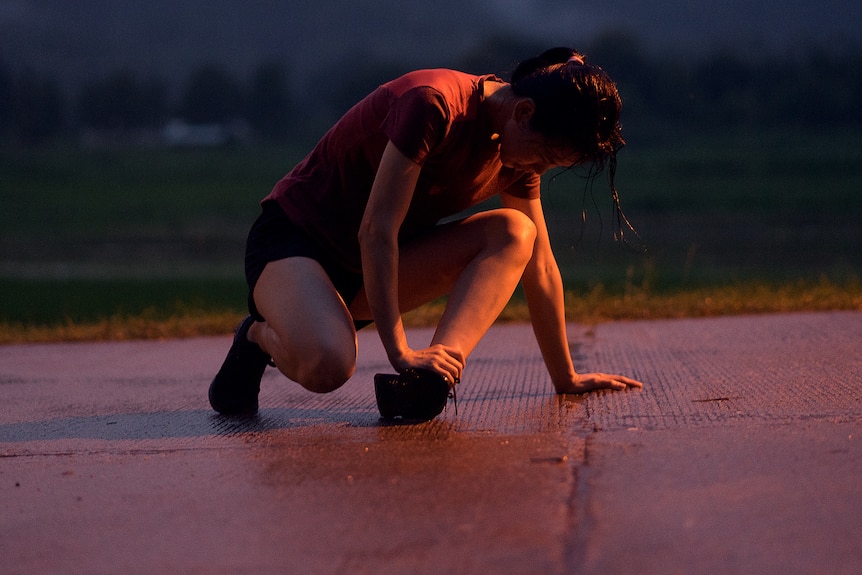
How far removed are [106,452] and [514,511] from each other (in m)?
1.24

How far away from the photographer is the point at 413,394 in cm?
280

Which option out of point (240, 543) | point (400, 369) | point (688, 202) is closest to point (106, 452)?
point (400, 369)

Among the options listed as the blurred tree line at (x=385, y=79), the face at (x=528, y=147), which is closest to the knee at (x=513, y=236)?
the face at (x=528, y=147)

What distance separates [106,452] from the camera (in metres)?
2.79

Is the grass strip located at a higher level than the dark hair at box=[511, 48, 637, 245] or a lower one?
lower

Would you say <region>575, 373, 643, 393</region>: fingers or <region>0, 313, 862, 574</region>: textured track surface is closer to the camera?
A: <region>0, 313, 862, 574</region>: textured track surface

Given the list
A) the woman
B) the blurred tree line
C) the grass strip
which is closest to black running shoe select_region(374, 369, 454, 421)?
the woman

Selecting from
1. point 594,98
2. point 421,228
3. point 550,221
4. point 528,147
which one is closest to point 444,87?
point 528,147

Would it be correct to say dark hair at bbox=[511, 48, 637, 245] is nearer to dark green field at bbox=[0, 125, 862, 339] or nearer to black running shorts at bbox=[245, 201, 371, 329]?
dark green field at bbox=[0, 125, 862, 339]

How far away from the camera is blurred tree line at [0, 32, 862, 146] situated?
61000mm

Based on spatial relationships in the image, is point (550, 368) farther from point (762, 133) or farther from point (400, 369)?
point (762, 133)

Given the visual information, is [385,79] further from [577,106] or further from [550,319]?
[577,106]

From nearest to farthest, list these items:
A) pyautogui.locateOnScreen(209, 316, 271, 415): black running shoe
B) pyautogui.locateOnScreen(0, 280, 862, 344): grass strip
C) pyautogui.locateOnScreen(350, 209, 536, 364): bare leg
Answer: pyautogui.locateOnScreen(350, 209, 536, 364): bare leg < pyautogui.locateOnScreen(209, 316, 271, 415): black running shoe < pyautogui.locateOnScreen(0, 280, 862, 344): grass strip

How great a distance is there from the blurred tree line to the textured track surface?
1333 inches
